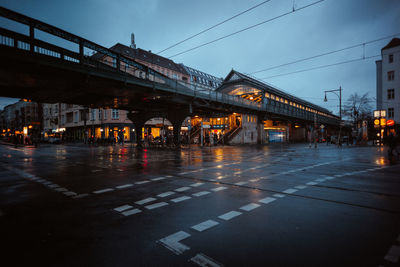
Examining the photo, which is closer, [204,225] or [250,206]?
[204,225]

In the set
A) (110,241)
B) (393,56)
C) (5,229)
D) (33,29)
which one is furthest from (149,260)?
(393,56)

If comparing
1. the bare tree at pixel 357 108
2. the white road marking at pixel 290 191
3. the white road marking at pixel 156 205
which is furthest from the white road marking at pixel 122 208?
the bare tree at pixel 357 108

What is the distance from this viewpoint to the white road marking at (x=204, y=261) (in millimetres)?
2387

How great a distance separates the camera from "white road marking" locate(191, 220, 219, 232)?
131 inches

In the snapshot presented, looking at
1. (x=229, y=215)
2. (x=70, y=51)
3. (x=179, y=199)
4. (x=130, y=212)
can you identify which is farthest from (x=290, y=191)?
(x=70, y=51)

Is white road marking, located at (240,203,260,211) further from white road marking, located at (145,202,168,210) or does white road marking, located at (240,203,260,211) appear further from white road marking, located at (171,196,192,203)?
white road marking, located at (145,202,168,210)

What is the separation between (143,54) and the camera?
54031 millimetres

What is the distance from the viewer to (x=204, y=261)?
2459 millimetres

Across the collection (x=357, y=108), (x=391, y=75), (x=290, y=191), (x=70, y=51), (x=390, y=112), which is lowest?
(x=290, y=191)

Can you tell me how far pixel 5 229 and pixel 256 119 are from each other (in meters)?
45.4

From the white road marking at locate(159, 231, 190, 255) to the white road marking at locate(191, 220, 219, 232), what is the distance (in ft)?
0.81

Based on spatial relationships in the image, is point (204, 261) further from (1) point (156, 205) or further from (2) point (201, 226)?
(1) point (156, 205)

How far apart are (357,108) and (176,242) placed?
173 ft

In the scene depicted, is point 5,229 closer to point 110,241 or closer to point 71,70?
point 110,241
